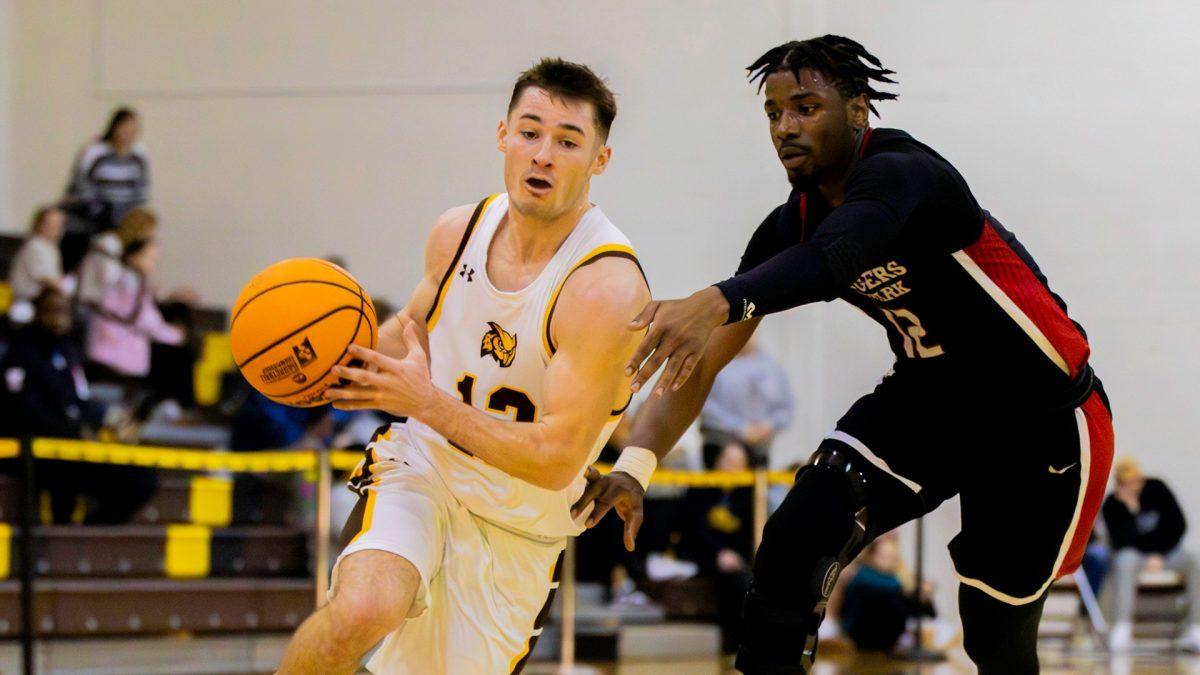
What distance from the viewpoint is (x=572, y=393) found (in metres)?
3.83

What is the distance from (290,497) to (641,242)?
157 inches

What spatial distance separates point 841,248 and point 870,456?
101 cm

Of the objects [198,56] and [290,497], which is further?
[198,56]

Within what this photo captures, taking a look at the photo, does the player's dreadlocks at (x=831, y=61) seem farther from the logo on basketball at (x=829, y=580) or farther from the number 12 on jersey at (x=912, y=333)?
the logo on basketball at (x=829, y=580)

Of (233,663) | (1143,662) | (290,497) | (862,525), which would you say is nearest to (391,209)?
(290,497)

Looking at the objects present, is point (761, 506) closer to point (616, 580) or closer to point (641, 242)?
point (616, 580)

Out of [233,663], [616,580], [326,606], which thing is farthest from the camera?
[616,580]

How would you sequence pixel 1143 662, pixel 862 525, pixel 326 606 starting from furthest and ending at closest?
pixel 1143 662
pixel 862 525
pixel 326 606

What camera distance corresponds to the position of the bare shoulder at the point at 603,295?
3.89m

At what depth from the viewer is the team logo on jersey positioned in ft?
13.2

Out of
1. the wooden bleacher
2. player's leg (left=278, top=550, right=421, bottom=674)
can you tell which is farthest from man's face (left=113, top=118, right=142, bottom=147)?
player's leg (left=278, top=550, right=421, bottom=674)

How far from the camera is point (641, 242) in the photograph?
39.5 feet

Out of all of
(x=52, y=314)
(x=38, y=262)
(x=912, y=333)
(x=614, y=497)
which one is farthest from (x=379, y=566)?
(x=38, y=262)

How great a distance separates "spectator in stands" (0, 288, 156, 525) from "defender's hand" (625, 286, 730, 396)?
6000mm
